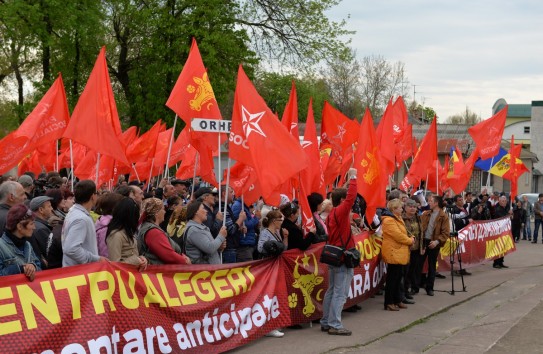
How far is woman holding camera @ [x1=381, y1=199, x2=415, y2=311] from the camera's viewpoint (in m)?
10.7

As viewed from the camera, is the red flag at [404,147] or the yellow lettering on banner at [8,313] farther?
the red flag at [404,147]

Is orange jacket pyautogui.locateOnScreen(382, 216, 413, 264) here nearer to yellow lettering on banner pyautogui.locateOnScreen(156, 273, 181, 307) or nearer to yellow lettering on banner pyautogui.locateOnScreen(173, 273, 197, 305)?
yellow lettering on banner pyautogui.locateOnScreen(173, 273, 197, 305)

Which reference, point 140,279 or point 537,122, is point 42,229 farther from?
point 537,122

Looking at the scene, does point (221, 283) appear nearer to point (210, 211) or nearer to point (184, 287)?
point (184, 287)

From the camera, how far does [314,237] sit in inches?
393

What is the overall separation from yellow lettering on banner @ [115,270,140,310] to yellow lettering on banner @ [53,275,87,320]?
17.7 inches

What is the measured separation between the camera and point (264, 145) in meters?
8.75

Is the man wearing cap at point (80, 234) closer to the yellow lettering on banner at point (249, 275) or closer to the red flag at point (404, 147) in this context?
the yellow lettering on banner at point (249, 275)

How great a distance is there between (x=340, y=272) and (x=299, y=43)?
81.5 ft

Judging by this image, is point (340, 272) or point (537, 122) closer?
point (340, 272)

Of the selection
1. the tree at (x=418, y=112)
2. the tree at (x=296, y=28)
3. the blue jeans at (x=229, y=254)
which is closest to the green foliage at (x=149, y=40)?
the tree at (x=296, y=28)

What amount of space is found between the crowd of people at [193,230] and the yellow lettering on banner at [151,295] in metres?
0.17

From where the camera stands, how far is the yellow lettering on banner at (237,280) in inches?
326

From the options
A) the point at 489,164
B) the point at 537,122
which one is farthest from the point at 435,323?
the point at 537,122
